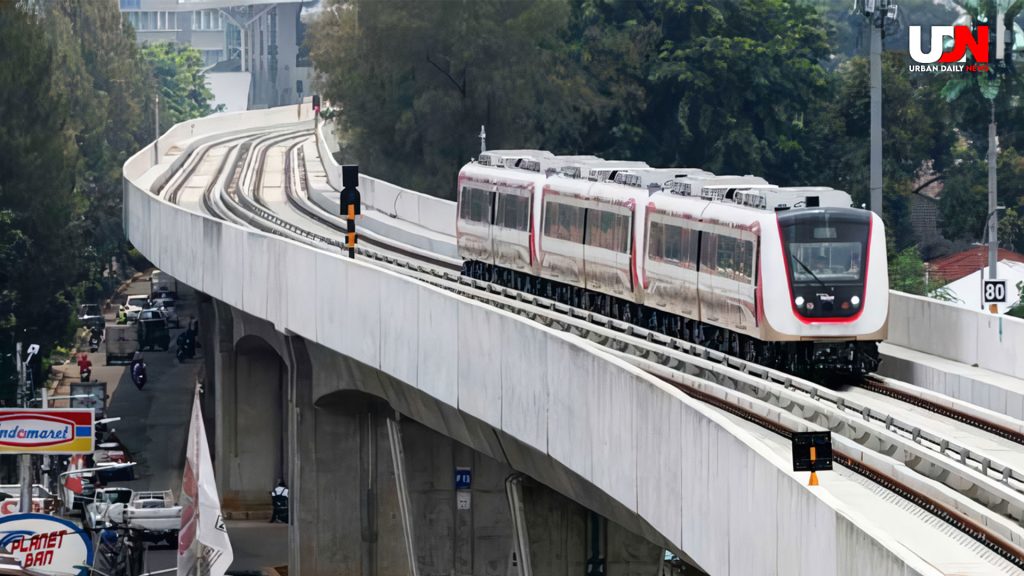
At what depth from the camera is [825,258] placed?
96.0ft

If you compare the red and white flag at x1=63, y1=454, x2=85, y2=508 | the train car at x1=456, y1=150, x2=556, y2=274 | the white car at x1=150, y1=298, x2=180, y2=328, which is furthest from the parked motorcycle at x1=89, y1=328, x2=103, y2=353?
the train car at x1=456, y1=150, x2=556, y2=274

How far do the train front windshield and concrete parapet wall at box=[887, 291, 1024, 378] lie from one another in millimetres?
1592

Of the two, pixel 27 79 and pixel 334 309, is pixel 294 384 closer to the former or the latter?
pixel 334 309

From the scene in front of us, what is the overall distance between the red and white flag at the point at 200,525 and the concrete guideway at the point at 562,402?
3952 millimetres

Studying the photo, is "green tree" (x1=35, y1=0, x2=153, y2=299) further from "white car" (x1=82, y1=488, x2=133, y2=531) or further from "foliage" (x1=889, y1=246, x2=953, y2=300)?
"foliage" (x1=889, y1=246, x2=953, y2=300)

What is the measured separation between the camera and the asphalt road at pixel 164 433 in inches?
2133

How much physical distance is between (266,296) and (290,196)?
33.8 m

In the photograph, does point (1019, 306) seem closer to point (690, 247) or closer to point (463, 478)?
point (463, 478)

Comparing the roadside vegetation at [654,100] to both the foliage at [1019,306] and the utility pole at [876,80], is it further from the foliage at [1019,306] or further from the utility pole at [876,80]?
the utility pole at [876,80]

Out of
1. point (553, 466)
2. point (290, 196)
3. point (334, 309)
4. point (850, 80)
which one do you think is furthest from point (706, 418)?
point (850, 80)

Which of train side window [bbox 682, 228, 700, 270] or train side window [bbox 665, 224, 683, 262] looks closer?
train side window [bbox 682, 228, 700, 270]

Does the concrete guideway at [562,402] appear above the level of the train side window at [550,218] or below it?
below

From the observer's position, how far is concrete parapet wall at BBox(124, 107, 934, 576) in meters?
16.7

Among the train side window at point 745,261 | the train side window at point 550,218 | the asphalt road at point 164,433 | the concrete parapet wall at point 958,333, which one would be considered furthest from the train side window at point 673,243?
the asphalt road at point 164,433
